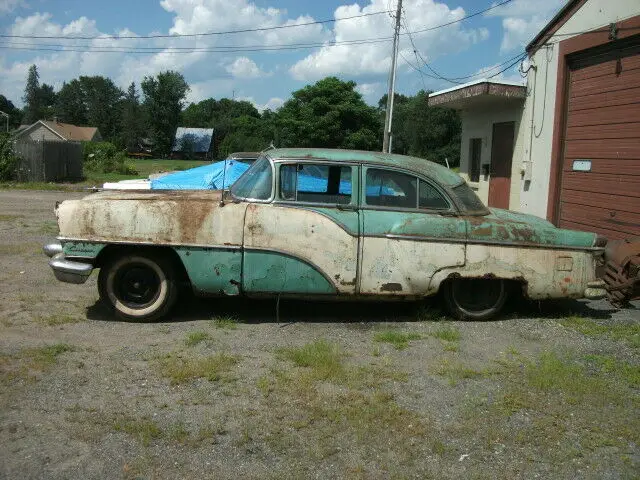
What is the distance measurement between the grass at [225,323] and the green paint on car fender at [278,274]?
38cm

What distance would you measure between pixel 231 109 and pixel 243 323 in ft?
349

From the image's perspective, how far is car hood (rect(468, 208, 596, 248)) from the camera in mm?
6113

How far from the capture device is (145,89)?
A: 86062 millimetres

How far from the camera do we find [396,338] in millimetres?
5711

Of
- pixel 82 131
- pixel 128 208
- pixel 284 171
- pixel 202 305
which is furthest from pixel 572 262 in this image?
pixel 82 131

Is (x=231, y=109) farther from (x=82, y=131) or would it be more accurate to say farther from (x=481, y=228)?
(x=481, y=228)

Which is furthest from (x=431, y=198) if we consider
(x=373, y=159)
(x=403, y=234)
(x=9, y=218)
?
(x=9, y=218)

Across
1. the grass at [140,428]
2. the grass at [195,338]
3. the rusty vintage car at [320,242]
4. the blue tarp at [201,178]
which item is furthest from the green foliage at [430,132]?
the grass at [140,428]

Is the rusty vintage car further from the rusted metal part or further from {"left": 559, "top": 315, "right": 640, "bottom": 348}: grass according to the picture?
the rusted metal part

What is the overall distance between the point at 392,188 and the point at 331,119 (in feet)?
128

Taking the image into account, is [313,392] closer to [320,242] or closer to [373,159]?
[320,242]

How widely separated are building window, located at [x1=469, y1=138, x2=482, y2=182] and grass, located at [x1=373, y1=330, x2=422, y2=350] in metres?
9.00

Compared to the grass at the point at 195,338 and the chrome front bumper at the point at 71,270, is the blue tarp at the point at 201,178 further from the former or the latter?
the grass at the point at 195,338

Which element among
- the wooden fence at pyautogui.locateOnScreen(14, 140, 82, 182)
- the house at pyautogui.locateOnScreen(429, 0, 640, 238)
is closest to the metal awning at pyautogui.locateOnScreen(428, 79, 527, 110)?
the house at pyautogui.locateOnScreen(429, 0, 640, 238)
